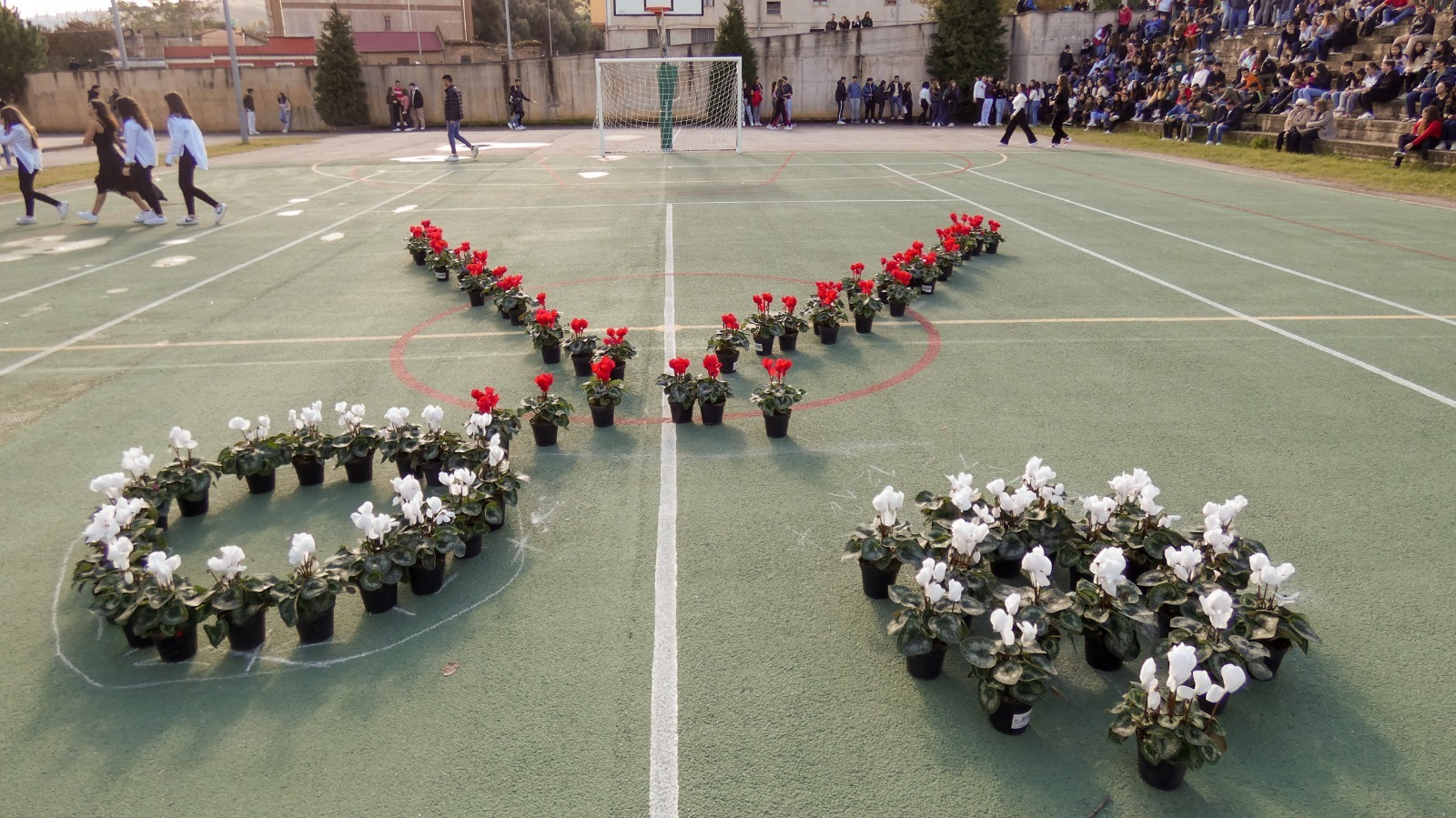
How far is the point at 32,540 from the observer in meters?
5.68

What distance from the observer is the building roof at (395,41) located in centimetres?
7519

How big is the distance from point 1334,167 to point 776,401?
21.9 metres

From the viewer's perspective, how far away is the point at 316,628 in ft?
15.0

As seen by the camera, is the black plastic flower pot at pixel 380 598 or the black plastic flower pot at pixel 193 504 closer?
the black plastic flower pot at pixel 380 598

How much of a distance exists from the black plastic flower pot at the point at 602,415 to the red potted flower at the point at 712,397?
27.8 inches

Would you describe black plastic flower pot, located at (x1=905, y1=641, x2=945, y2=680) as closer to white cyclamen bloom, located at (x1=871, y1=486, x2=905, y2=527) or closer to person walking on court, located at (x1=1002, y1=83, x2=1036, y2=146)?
white cyclamen bloom, located at (x1=871, y1=486, x2=905, y2=527)

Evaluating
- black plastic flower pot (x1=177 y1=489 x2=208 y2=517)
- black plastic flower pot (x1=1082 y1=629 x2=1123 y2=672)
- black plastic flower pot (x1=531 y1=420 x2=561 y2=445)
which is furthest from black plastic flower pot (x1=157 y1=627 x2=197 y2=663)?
black plastic flower pot (x1=1082 y1=629 x2=1123 y2=672)

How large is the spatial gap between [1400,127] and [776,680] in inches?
1057

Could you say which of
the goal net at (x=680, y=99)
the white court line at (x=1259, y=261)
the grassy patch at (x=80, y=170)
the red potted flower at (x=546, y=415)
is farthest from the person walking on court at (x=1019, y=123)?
the red potted flower at (x=546, y=415)

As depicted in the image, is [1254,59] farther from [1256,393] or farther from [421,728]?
[421,728]

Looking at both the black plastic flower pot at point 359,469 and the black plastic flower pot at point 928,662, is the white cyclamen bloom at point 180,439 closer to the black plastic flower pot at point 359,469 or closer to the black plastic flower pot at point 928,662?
the black plastic flower pot at point 359,469

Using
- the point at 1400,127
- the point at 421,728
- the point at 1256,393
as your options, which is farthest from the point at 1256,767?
the point at 1400,127

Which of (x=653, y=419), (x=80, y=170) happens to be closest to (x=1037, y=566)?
(x=653, y=419)

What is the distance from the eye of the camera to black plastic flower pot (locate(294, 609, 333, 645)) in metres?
4.54
